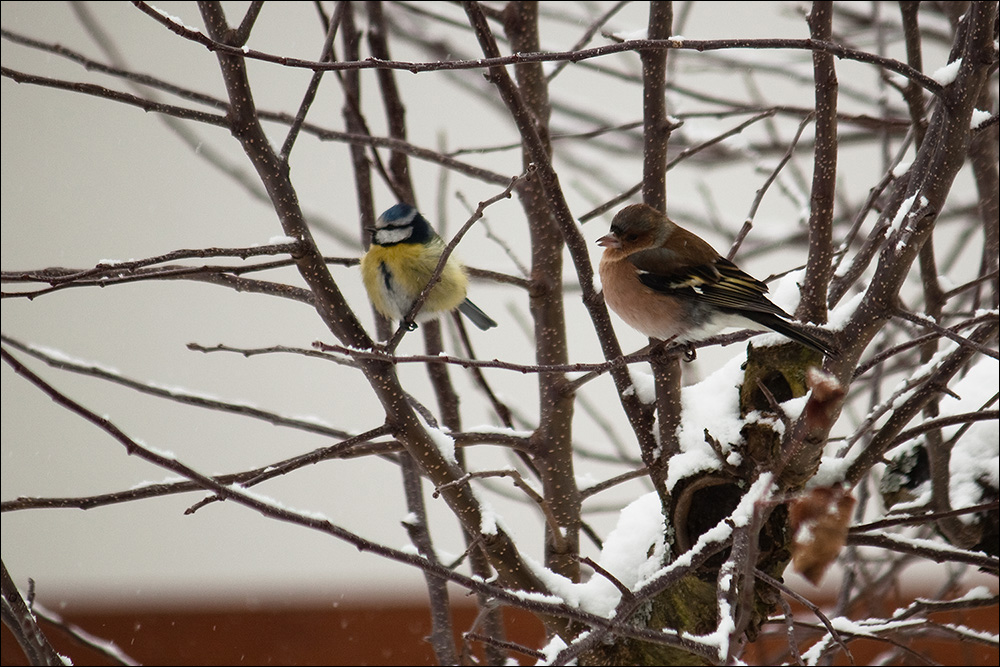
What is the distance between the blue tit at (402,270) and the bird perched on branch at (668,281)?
1.50 feet

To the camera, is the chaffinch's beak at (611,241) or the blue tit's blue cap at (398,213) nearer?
the blue tit's blue cap at (398,213)

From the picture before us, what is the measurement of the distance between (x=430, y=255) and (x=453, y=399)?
0.55 m

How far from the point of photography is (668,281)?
2355 mm

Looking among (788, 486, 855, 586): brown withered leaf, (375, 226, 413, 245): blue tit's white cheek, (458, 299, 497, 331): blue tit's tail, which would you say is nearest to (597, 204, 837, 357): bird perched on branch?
(458, 299, 497, 331): blue tit's tail

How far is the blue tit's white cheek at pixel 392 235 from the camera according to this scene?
2375 millimetres

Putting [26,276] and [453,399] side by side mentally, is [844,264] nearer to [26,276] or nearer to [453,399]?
[453,399]

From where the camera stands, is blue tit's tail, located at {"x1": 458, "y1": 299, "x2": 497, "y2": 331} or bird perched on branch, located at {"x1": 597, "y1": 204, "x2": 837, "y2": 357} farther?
blue tit's tail, located at {"x1": 458, "y1": 299, "x2": 497, "y2": 331}

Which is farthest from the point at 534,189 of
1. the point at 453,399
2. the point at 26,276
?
the point at 26,276

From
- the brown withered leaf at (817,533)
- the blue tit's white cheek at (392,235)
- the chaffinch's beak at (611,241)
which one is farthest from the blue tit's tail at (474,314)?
the brown withered leaf at (817,533)

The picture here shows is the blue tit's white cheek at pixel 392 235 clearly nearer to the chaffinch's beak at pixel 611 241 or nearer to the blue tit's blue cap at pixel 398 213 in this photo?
the blue tit's blue cap at pixel 398 213

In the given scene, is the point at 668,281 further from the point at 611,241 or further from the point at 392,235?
the point at 392,235

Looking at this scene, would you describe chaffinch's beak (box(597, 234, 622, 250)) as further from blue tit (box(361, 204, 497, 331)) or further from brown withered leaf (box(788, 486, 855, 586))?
brown withered leaf (box(788, 486, 855, 586))

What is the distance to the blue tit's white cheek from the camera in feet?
7.79

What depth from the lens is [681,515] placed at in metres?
1.57
